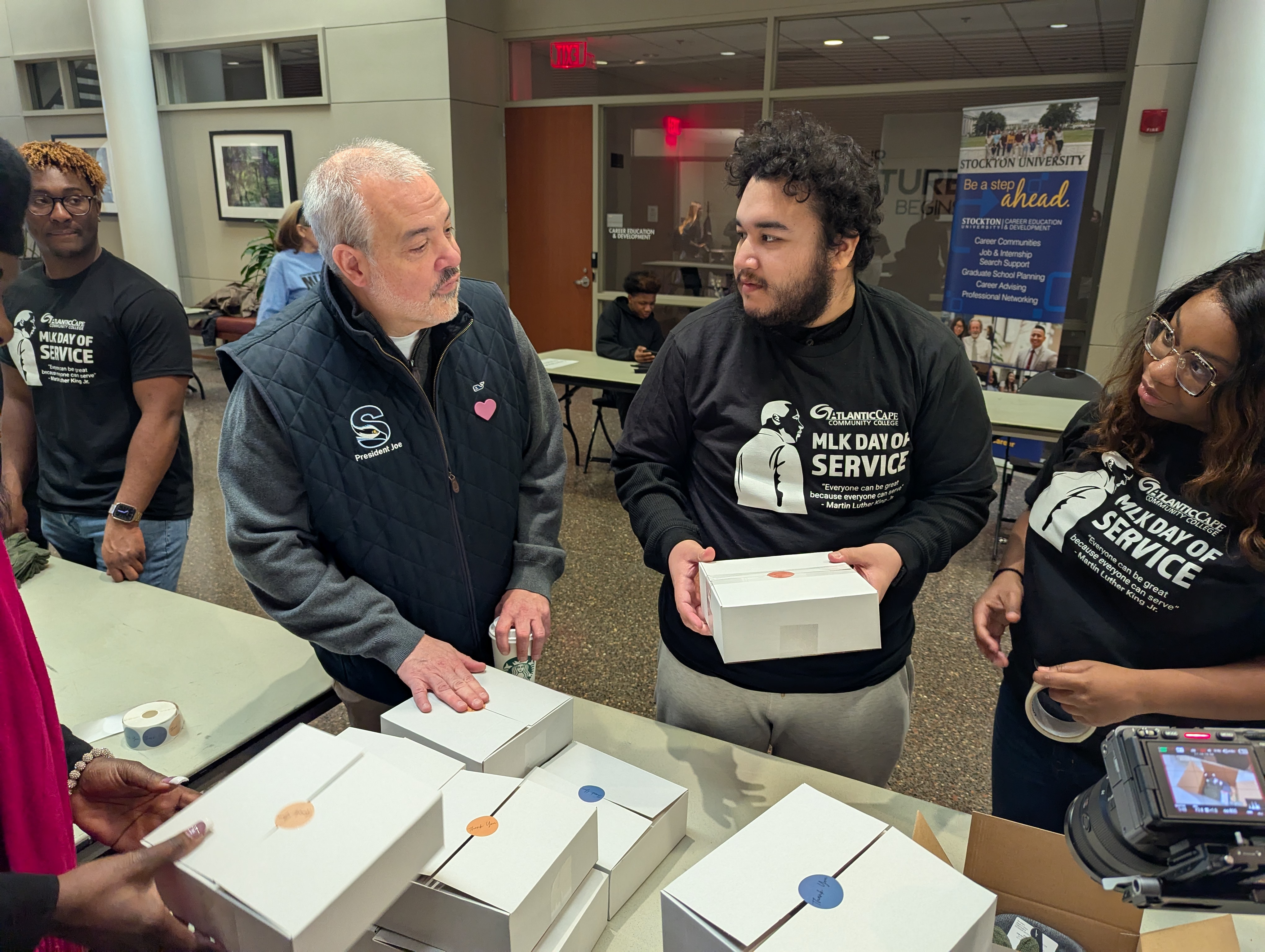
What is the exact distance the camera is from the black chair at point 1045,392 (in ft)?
12.9

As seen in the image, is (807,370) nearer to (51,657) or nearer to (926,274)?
(51,657)

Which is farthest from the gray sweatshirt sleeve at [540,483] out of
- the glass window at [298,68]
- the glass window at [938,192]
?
the glass window at [298,68]

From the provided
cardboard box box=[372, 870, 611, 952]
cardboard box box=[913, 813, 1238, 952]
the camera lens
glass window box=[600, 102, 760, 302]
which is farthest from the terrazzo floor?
glass window box=[600, 102, 760, 302]

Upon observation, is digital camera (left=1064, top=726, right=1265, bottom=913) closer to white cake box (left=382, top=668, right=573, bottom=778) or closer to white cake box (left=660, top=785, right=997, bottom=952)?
white cake box (left=660, top=785, right=997, bottom=952)

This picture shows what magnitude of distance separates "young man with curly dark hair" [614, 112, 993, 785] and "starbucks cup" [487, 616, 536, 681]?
28cm

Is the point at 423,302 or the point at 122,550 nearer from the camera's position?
the point at 423,302

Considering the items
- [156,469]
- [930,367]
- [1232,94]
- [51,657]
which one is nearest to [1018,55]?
[1232,94]

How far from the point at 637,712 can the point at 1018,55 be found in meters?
5.18

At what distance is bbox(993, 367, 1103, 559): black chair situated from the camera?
3.92 m

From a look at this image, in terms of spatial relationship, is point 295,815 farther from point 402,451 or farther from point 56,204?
point 56,204

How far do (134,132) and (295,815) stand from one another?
28.7ft

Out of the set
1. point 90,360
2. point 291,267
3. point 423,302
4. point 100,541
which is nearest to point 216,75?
point 291,267

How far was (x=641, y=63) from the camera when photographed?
6.56 meters

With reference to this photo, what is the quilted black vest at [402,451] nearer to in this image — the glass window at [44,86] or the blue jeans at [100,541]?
the blue jeans at [100,541]
